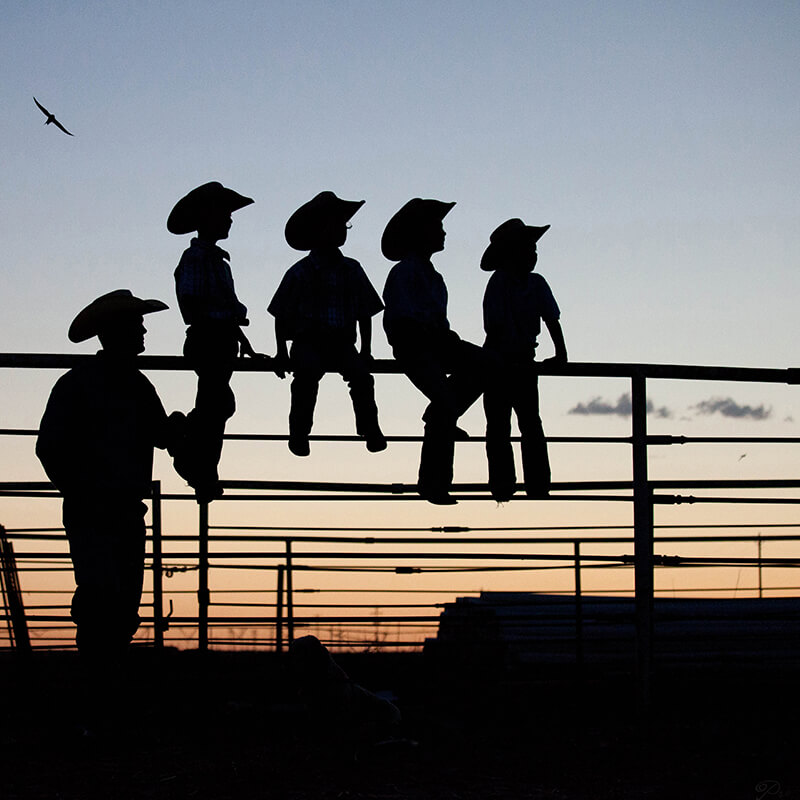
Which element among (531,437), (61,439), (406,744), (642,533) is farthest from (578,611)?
(61,439)

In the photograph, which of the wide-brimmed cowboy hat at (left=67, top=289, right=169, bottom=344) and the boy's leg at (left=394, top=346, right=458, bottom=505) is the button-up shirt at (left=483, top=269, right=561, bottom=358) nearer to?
the boy's leg at (left=394, top=346, right=458, bottom=505)

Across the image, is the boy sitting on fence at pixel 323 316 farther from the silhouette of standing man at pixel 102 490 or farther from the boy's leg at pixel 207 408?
the silhouette of standing man at pixel 102 490

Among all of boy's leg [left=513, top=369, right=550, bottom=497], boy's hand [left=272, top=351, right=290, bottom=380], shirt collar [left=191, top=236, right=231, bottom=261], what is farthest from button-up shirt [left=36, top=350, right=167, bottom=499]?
boy's leg [left=513, top=369, right=550, bottom=497]

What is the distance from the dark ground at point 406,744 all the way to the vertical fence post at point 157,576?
15 centimetres

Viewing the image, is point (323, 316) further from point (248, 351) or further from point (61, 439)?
point (61, 439)

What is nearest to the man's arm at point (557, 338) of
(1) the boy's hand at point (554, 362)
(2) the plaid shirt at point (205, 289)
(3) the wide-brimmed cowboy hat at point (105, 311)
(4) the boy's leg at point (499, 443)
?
(1) the boy's hand at point (554, 362)

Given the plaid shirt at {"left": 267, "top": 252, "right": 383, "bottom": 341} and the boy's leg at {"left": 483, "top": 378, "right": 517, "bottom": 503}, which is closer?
the plaid shirt at {"left": 267, "top": 252, "right": 383, "bottom": 341}

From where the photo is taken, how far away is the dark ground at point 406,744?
4.26 m

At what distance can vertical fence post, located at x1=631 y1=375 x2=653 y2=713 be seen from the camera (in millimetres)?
5574

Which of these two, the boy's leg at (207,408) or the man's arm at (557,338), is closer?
the boy's leg at (207,408)

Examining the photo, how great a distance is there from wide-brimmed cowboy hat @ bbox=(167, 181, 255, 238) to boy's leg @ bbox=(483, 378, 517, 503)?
153 cm

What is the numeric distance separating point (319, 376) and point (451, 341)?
0.68m

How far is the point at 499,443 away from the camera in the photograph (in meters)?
6.02

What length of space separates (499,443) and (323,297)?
112 centimetres
